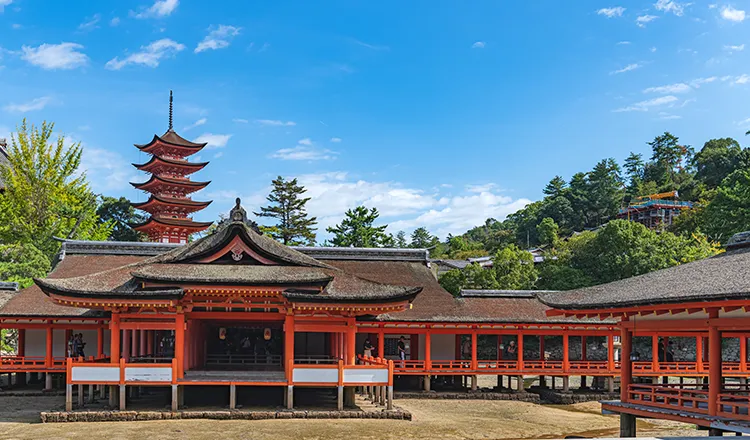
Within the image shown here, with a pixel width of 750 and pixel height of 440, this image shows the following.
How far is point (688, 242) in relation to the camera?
45469 millimetres

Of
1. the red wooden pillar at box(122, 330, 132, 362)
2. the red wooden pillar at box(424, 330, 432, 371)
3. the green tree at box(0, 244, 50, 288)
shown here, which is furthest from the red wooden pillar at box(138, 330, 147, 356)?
the green tree at box(0, 244, 50, 288)

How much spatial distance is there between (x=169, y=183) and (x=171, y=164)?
4.23 ft

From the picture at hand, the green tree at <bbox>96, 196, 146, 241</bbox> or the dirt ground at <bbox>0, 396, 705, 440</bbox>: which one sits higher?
the green tree at <bbox>96, 196, 146, 241</bbox>

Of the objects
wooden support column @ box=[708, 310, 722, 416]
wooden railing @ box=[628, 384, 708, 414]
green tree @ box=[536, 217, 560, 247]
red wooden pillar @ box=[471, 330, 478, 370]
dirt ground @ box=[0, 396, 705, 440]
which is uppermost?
green tree @ box=[536, 217, 560, 247]

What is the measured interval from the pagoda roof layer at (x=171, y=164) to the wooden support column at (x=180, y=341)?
28500mm

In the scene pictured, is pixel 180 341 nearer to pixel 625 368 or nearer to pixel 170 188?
pixel 625 368

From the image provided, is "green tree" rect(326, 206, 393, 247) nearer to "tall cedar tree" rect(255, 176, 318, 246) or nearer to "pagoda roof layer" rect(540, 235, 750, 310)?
"tall cedar tree" rect(255, 176, 318, 246)

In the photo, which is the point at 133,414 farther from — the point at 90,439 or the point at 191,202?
the point at 191,202

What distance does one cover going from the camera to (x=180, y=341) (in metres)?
21.4

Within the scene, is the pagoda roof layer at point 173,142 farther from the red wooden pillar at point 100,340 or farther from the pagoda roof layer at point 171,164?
the red wooden pillar at point 100,340

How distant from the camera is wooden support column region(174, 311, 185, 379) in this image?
2112 cm

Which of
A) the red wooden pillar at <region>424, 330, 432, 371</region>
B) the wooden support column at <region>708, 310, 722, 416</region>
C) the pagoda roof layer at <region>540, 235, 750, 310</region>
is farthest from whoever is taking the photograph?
the red wooden pillar at <region>424, 330, 432, 371</region>

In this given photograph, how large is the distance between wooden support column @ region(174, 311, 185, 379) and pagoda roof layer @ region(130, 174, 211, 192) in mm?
28132

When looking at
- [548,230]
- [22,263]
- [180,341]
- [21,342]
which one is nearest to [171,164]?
[22,263]
